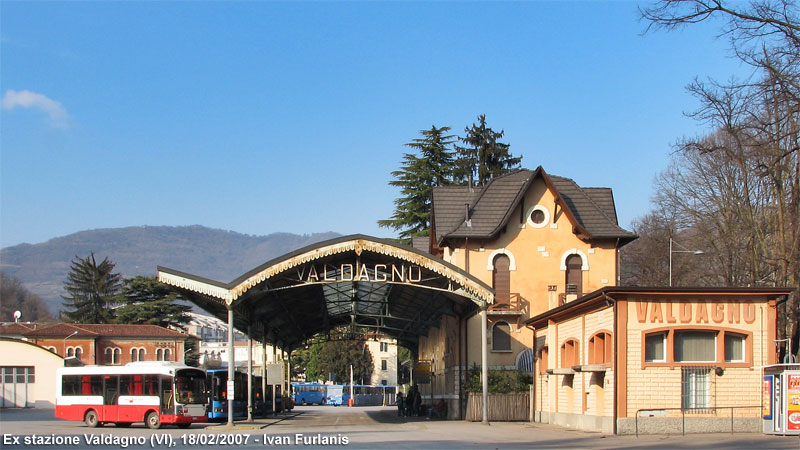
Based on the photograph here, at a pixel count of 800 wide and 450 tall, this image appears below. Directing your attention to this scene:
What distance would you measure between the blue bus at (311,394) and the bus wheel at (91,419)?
62140 millimetres

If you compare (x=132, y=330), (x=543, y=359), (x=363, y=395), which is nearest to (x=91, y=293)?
(x=132, y=330)

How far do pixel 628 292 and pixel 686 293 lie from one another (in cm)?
169

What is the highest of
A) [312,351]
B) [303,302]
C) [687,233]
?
[687,233]

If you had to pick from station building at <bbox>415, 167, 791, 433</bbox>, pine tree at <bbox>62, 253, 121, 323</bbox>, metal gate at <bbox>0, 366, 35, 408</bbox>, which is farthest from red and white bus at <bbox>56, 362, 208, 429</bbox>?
pine tree at <bbox>62, 253, 121, 323</bbox>

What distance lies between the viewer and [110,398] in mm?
34688

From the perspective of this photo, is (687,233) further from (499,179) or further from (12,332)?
(12,332)

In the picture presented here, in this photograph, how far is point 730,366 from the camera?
2714 centimetres

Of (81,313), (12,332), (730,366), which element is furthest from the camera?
(81,313)

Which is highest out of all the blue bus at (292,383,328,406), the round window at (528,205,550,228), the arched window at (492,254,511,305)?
the round window at (528,205,550,228)

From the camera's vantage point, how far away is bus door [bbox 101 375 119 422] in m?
34.6

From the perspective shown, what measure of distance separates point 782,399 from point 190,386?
68.8 feet

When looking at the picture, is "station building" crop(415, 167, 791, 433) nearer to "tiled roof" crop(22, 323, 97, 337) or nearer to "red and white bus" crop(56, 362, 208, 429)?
"red and white bus" crop(56, 362, 208, 429)

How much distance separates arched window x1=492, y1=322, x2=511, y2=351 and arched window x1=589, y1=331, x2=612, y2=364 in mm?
13462

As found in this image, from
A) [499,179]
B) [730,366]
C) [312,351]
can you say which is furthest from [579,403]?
[312,351]
